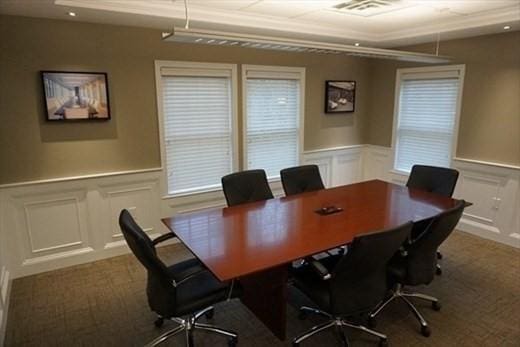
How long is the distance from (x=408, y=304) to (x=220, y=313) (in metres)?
1.44

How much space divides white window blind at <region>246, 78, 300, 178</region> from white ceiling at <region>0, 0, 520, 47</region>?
2.47ft

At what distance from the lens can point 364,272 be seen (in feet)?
6.92

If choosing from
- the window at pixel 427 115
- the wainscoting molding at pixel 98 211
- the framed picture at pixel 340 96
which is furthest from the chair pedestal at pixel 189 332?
the window at pixel 427 115

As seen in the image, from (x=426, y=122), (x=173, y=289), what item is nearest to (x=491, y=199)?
(x=426, y=122)

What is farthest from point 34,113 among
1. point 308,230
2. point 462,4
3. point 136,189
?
point 462,4

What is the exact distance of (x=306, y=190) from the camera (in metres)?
3.66

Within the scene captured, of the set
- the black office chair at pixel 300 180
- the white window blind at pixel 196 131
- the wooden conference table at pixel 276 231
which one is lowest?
the wooden conference table at pixel 276 231

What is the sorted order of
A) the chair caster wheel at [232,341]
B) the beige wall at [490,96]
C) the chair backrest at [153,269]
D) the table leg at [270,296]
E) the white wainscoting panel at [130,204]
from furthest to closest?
1. the beige wall at [490,96]
2. the white wainscoting panel at [130,204]
3. the chair caster wheel at [232,341]
4. the table leg at [270,296]
5. the chair backrest at [153,269]

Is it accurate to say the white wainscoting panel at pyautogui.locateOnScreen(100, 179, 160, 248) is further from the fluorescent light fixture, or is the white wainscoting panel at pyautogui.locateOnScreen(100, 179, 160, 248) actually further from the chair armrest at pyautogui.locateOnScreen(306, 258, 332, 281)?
the chair armrest at pyautogui.locateOnScreen(306, 258, 332, 281)

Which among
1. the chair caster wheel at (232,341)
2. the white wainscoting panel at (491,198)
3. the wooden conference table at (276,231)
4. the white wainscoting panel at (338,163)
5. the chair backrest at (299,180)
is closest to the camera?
the wooden conference table at (276,231)

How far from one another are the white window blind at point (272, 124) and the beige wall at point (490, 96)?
77.6 inches

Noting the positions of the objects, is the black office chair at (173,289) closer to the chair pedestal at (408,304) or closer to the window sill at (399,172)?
the chair pedestal at (408,304)

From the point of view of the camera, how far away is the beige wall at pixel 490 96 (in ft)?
12.7

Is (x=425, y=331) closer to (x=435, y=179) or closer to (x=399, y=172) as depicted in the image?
(x=435, y=179)
